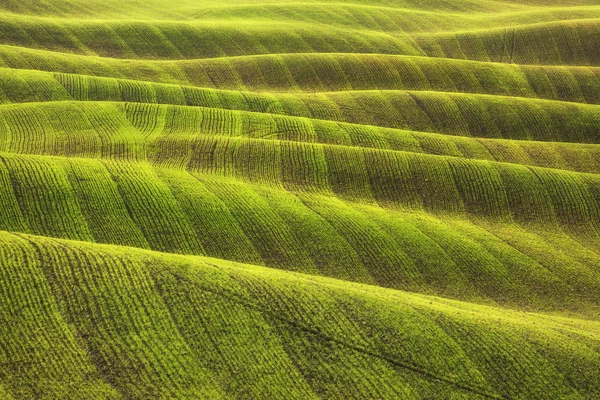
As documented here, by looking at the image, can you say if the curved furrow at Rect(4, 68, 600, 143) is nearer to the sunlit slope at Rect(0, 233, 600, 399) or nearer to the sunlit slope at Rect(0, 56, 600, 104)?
the sunlit slope at Rect(0, 56, 600, 104)

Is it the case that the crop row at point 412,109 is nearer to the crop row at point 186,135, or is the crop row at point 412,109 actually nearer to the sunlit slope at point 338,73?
the crop row at point 186,135

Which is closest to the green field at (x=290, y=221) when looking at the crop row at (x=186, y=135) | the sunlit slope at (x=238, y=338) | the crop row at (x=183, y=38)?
the sunlit slope at (x=238, y=338)

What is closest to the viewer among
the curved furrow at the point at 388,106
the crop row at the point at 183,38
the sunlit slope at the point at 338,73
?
the curved furrow at the point at 388,106

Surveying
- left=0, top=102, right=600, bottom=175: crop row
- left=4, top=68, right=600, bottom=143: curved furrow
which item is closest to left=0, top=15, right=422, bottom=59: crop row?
left=4, top=68, right=600, bottom=143: curved furrow

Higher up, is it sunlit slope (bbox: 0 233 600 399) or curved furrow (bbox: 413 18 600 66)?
curved furrow (bbox: 413 18 600 66)

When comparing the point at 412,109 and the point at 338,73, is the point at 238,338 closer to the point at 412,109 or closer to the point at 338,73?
the point at 412,109

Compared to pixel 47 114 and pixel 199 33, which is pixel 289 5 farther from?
pixel 47 114
